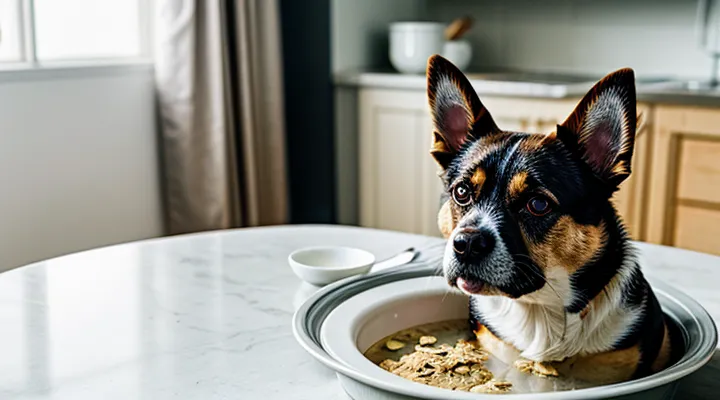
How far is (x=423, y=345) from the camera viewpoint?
954 millimetres

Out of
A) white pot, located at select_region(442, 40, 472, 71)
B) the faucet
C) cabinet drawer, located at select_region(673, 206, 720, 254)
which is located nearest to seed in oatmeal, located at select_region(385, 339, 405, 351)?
cabinet drawer, located at select_region(673, 206, 720, 254)

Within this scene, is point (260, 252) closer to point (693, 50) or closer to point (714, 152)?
point (714, 152)

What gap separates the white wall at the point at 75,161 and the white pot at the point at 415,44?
1052 mm

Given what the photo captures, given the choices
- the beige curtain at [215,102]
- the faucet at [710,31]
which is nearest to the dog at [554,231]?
the beige curtain at [215,102]

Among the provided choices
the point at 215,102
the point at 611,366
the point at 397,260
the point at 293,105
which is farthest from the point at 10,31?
the point at 611,366

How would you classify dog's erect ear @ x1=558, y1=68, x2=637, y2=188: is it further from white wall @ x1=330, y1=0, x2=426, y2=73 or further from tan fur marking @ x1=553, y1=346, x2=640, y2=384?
white wall @ x1=330, y1=0, x2=426, y2=73

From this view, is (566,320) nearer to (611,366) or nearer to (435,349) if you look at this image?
(611,366)

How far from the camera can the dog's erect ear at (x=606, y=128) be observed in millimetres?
759

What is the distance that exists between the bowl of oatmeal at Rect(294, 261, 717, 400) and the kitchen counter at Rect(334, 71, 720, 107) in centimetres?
186

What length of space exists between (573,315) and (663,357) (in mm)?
118

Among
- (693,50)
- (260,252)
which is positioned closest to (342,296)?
(260,252)

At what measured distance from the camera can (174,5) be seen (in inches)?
121

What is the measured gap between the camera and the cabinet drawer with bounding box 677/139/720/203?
272 centimetres

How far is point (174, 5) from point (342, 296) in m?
2.33
